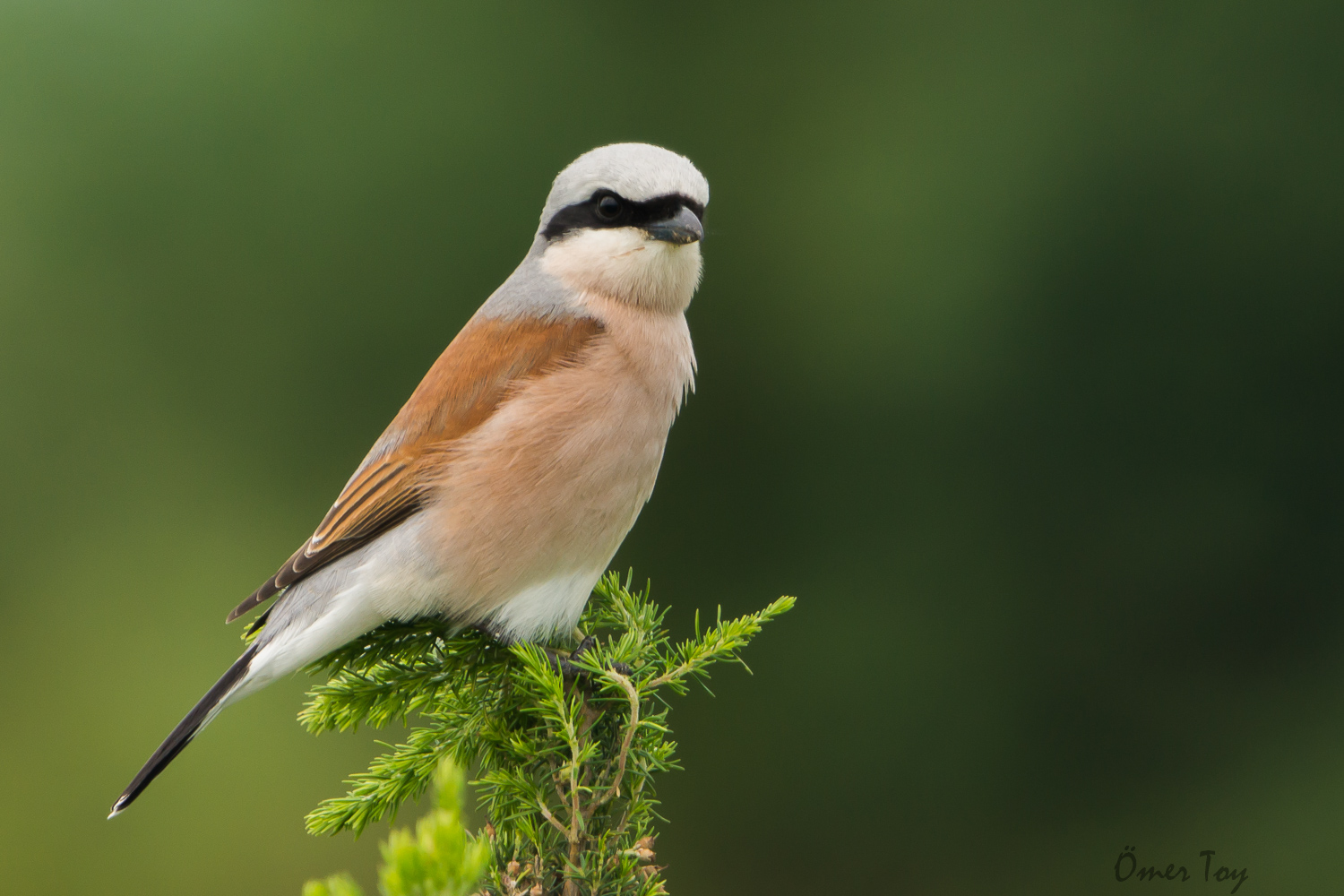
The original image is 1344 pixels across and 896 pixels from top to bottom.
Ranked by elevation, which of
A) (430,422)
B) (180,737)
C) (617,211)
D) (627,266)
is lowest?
(180,737)

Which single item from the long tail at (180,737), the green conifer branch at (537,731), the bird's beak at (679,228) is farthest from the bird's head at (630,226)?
the long tail at (180,737)

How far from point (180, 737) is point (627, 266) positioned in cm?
130

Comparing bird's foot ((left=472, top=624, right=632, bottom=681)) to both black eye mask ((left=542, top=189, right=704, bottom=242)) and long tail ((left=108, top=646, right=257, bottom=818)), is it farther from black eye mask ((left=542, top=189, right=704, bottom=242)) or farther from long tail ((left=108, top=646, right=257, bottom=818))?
black eye mask ((left=542, top=189, right=704, bottom=242))

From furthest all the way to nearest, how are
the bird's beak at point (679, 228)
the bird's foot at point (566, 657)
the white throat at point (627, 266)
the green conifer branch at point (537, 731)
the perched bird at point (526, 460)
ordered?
the white throat at point (627, 266), the bird's beak at point (679, 228), the perched bird at point (526, 460), the bird's foot at point (566, 657), the green conifer branch at point (537, 731)

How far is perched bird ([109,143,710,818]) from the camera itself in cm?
213

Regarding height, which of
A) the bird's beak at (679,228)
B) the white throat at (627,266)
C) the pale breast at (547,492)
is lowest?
the pale breast at (547,492)

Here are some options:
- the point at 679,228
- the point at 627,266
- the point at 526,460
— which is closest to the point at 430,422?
the point at 526,460

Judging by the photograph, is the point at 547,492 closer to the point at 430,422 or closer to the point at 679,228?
the point at 430,422

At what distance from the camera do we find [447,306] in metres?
4.02

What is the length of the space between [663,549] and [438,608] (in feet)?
6.40

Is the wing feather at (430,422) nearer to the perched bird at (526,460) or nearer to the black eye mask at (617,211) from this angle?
the perched bird at (526,460)

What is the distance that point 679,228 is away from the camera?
2314mm

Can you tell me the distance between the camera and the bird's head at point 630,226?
2326 millimetres

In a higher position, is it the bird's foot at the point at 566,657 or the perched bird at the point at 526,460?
the perched bird at the point at 526,460
